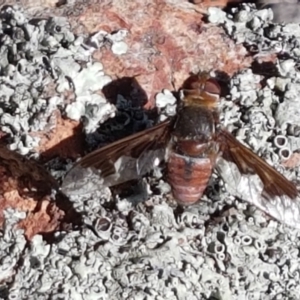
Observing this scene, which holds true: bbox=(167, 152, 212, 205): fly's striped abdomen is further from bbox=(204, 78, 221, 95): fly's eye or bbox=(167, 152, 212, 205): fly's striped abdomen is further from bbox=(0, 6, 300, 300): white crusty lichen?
bbox=(204, 78, 221, 95): fly's eye

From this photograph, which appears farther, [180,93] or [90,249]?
[180,93]

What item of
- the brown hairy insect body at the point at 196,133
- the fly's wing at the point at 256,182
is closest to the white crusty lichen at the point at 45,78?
the brown hairy insect body at the point at 196,133

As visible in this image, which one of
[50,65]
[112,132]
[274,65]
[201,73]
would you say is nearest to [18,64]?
[50,65]

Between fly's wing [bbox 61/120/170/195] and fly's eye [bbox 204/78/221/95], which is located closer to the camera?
fly's wing [bbox 61/120/170/195]

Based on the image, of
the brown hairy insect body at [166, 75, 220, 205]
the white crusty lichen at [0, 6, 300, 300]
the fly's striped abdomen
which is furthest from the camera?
the brown hairy insect body at [166, 75, 220, 205]

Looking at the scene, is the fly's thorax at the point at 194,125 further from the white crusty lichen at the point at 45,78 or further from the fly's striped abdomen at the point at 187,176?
the white crusty lichen at the point at 45,78

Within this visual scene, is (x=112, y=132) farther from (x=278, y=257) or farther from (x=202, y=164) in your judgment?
(x=278, y=257)

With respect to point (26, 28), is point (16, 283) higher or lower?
lower

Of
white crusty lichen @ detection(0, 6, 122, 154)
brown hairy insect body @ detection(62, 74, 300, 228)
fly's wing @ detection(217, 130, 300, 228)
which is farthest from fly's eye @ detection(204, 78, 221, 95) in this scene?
white crusty lichen @ detection(0, 6, 122, 154)
